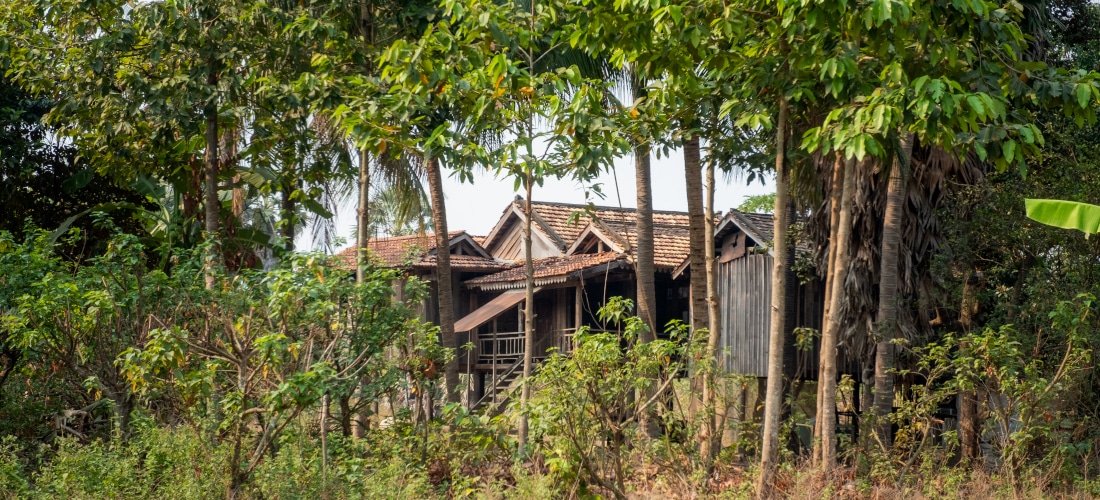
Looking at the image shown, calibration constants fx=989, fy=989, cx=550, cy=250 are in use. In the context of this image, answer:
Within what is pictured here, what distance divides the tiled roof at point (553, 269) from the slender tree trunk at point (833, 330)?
8.04m

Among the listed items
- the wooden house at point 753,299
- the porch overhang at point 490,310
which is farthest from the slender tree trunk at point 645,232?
the porch overhang at point 490,310

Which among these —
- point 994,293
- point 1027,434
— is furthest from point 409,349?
point 994,293

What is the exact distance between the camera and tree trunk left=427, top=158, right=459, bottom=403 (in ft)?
45.2

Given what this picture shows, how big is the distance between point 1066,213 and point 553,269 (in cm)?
1429

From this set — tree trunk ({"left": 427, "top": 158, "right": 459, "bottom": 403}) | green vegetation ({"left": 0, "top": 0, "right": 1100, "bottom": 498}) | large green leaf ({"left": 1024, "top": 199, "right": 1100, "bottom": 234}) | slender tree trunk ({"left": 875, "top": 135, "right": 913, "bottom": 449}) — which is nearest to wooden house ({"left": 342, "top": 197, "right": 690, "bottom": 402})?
tree trunk ({"left": 427, "top": 158, "right": 459, "bottom": 403})

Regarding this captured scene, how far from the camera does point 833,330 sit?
9023 millimetres

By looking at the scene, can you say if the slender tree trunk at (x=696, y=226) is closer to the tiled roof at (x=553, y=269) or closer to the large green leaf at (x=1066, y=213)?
the tiled roof at (x=553, y=269)

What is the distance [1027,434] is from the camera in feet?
30.0

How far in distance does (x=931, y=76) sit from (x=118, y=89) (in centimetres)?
833

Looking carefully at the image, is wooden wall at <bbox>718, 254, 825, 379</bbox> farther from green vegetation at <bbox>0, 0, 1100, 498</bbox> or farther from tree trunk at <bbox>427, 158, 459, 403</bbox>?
tree trunk at <bbox>427, 158, 459, 403</bbox>

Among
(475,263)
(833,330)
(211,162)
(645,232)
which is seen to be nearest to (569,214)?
(475,263)

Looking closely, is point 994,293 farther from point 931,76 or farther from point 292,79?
point 292,79

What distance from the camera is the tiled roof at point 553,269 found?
19.0 m

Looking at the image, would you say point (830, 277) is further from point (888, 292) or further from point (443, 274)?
point (443, 274)
